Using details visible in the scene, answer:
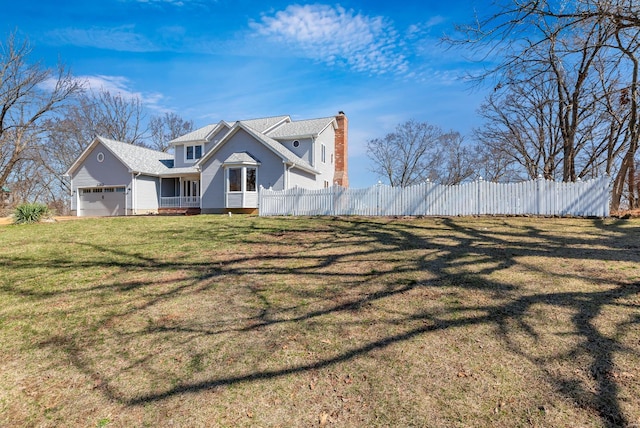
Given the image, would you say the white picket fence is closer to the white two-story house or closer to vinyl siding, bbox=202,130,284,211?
vinyl siding, bbox=202,130,284,211

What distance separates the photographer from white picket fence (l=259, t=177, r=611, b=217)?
11.6m

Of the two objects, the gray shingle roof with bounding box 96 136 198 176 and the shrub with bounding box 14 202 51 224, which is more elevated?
the gray shingle roof with bounding box 96 136 198 176

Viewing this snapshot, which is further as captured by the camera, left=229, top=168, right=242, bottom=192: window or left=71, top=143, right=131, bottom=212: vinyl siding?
left=71, top=143, right=131, bottom=212: vinyl siding

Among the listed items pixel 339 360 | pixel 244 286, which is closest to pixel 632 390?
pixel 339 360

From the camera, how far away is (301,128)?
79.3 feet

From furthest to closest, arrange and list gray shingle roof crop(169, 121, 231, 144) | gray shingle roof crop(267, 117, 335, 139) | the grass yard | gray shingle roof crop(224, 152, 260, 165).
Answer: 1. gray shingle roof crop(169, 121, 231, 144)
2. gray shingle roof crop(267, 117, 335, 139)
3. gray shingle roof crop(224, 152, 260, 165)
4. the grass yard

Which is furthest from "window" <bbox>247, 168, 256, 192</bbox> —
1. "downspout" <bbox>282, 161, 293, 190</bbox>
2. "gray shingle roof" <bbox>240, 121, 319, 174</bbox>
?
"downspout" <bbox>282, 161, 293, 190</bbox>

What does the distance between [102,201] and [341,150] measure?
17.5 metres

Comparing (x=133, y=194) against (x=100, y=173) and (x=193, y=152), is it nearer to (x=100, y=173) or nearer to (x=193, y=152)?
(x=100, y=173)

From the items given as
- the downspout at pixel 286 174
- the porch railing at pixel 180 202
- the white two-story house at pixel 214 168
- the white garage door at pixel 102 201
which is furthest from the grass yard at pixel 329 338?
the white garage door at pixel 102 201

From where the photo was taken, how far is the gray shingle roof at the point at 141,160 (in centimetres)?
2352

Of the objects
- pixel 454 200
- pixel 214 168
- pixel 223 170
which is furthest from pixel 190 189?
pixel 454 200

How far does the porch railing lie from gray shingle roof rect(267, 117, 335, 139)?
6763 mm

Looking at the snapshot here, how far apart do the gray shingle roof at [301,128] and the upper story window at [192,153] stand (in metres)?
5.02
